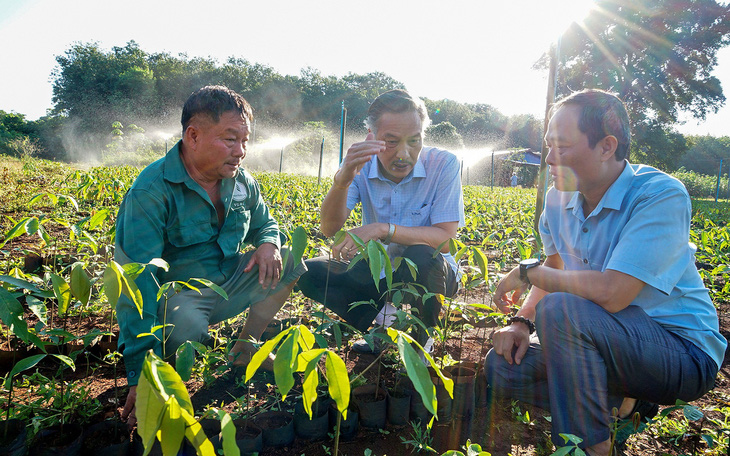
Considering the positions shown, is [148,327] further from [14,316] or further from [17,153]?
[17,153]

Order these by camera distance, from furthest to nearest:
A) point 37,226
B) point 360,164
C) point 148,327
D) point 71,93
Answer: point 71,93 → point 360,164 → point 148,327 → point 37,226

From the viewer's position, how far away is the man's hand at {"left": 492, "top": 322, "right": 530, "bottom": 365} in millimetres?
1621

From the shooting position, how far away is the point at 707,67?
19562mm

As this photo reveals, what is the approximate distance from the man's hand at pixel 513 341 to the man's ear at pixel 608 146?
2.14ft

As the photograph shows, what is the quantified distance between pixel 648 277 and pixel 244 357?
155 cm

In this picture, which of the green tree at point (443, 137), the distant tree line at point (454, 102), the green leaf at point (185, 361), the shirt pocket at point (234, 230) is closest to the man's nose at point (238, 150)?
the shirt pocket at point (234, 230)

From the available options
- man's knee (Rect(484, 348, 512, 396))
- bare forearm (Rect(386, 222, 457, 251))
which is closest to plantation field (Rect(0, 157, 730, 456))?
man's knee (Rect(484, 348, 512, 396))

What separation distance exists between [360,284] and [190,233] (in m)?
0.81

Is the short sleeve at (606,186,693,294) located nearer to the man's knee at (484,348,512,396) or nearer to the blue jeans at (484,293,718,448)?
the blue jeans at (484,293,718,448)

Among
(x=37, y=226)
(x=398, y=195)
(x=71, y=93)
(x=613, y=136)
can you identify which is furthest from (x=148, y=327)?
(x=71, y=93)

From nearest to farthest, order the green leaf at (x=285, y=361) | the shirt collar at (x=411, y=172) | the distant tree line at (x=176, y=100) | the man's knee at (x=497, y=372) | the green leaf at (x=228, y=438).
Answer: the green leaf at (x=228, y=438)
the green leaf at (x=285, y=361)
the man's knee at (x=497, y=372)
the shirt collar at (x=411, y=172)
the distant tree line at (x=176, y=100)

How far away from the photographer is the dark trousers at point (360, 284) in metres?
1.95

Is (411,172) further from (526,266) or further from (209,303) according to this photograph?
(209,303)

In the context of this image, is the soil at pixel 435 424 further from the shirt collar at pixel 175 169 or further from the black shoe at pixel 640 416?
the shirt collar at pixel 175 169
